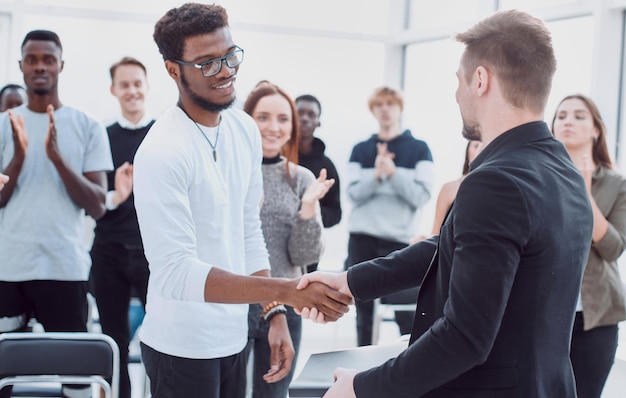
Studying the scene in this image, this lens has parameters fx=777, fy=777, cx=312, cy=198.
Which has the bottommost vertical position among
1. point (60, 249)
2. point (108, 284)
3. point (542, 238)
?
point (108, 284)

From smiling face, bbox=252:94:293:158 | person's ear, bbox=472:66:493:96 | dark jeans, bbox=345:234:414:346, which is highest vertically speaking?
person's ear, bbox=472:66:493:96

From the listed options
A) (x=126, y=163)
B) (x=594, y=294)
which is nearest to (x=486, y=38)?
(x=594, y=294)

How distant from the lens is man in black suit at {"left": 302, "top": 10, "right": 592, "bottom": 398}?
136 centimetres

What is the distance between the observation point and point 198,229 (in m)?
2.00

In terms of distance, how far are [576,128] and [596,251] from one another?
53 cm

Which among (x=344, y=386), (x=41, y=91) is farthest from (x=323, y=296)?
(x=41, y=91)

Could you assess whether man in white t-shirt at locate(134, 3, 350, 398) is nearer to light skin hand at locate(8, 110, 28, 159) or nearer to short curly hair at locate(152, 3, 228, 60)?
short curly hair at locate(152, 3, 228, 60)

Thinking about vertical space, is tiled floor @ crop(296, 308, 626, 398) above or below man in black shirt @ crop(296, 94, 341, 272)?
below

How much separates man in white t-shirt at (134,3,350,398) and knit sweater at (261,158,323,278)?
0.89 m

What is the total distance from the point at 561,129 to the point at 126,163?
200cm

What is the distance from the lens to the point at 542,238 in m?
1.38

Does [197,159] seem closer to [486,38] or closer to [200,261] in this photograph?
[200,261]

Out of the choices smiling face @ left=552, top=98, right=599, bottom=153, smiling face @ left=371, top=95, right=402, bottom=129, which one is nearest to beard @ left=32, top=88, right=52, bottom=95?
smiling face @ left=552, top=98, right=599, bottom=153

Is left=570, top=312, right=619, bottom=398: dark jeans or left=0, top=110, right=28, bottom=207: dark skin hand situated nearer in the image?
left=570, top=312, right=619, bottom=398: dark jeans
